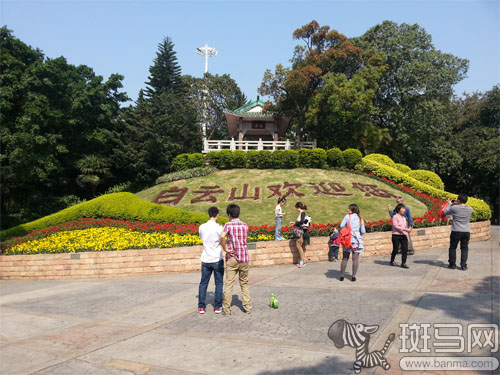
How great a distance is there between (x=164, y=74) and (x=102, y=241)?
40230 mm

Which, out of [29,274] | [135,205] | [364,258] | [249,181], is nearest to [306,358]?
[364,258]

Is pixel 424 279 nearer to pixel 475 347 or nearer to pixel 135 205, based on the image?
pixel 475 347

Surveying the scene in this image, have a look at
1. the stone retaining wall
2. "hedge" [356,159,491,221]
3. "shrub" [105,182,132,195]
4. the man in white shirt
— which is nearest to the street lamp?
"shrub" [105,182,132,195]

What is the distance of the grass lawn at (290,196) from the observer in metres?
17.1

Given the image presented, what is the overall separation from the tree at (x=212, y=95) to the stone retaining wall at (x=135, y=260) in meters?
33.1

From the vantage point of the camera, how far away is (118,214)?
14406mm

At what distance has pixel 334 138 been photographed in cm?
3344

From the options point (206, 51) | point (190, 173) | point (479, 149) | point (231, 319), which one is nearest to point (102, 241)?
point (231, 319)

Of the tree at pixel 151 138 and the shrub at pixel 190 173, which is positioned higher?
the tree at pixel 151 138

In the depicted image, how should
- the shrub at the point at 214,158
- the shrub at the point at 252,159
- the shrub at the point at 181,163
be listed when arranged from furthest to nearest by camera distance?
the shrub at the point at 181,163
the shrub at the point at 214,158
the shrub at the point at 252,159

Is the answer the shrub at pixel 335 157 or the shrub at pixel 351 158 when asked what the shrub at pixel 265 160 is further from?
the shrub at pixel 351 158

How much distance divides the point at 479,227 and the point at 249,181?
40.3ft

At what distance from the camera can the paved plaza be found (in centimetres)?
421

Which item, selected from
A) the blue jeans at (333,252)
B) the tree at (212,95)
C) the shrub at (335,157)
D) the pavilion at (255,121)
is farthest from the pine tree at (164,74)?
the blue jeans at (333,252)
